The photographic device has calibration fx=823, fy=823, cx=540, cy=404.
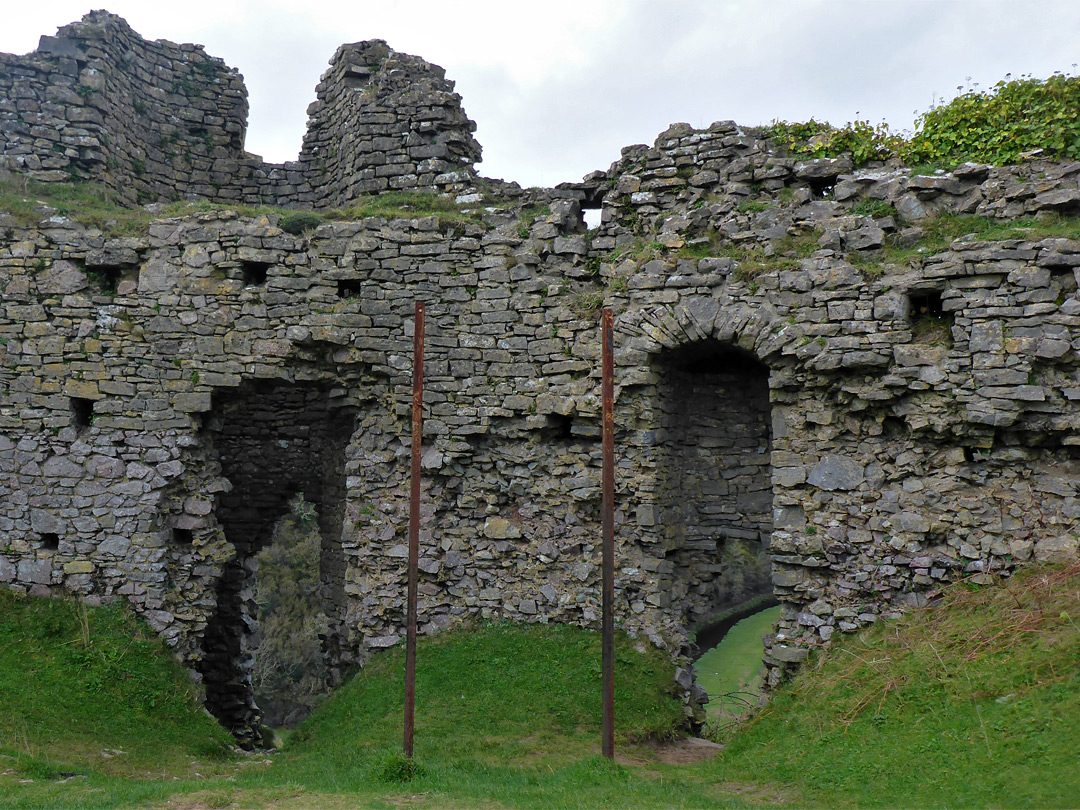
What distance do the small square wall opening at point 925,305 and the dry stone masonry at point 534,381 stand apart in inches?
1.4

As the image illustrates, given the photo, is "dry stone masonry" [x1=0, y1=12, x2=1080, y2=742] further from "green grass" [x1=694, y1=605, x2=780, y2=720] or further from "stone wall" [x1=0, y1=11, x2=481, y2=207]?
"green grass" [x1=694, y1=605, x2=780, y2=720]

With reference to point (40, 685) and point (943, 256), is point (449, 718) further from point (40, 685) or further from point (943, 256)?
point (943, 256)

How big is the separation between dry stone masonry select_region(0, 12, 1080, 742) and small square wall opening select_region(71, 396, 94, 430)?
3 centimetres

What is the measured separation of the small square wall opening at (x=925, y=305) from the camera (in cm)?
886

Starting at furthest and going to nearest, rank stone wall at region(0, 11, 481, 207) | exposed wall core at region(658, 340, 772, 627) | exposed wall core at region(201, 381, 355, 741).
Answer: exposed wall core at region(201, 381, 355, 741) < stone wall at region(0, 11, 481, 207) < exposed wall core at region(658, 340, 772, 627)

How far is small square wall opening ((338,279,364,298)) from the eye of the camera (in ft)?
36.3

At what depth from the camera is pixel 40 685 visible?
9.28 meters

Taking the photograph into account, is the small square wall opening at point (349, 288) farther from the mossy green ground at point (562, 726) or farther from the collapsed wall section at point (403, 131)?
the mossy green ground at point (562, 726)

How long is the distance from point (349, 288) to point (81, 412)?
3864 millimetres

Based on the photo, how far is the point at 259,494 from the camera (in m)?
13.8

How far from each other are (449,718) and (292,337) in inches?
203

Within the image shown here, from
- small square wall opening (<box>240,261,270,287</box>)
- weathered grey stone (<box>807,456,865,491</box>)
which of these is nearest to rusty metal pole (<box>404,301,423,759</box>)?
small square wall opening (<box>240,261,270,287</box>)

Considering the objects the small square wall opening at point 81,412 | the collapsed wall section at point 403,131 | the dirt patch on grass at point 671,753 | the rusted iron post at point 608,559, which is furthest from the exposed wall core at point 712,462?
the small square wall opening at point 81,412

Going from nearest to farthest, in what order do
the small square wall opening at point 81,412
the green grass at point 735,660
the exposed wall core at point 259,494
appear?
1. the small square wall opening at point 81,412
2. the exposed wall core at point 259,494
3. the green grass at point 735,660
